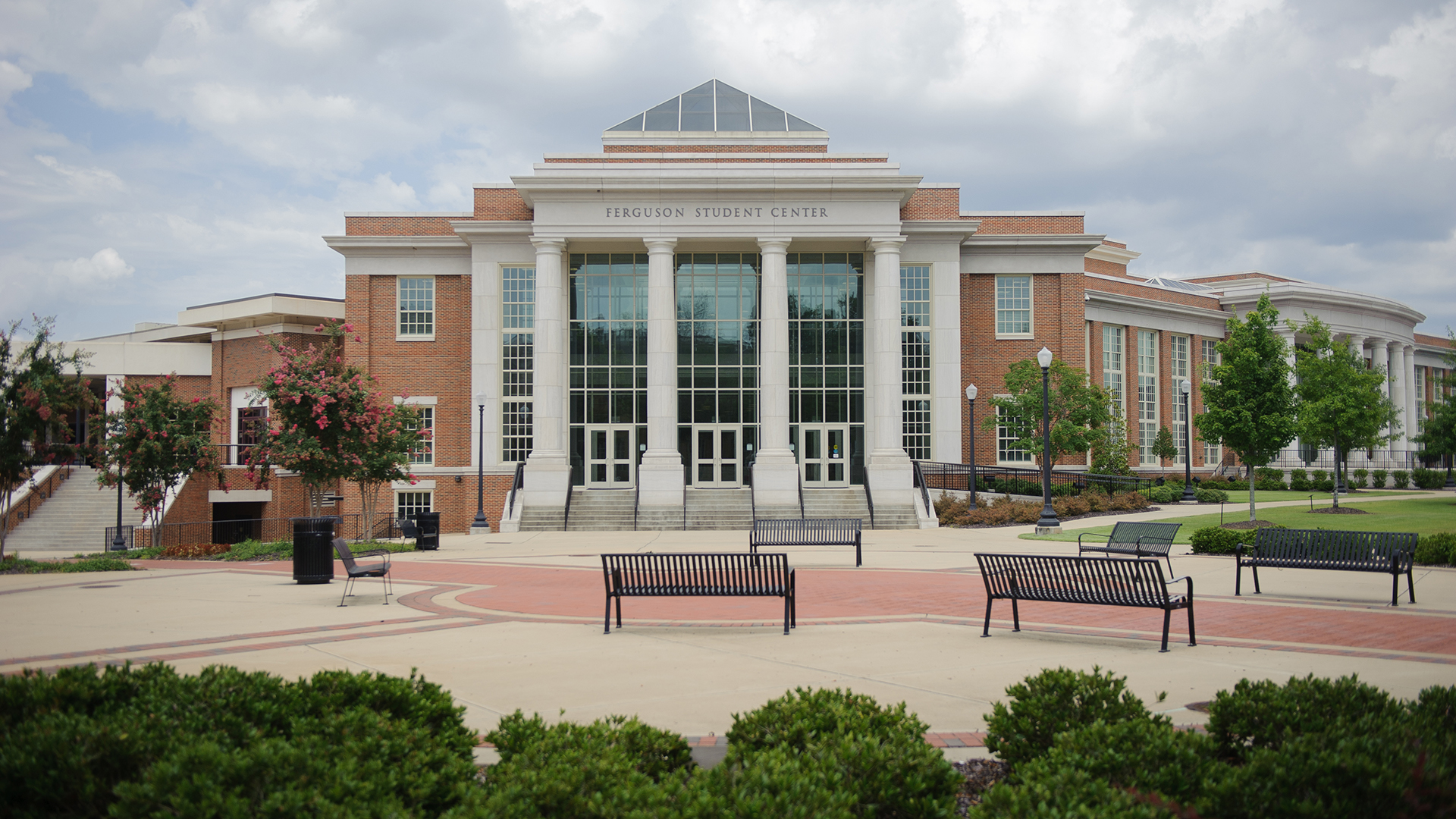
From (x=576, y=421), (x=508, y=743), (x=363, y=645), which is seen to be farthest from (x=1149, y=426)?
(x=508, y=743)

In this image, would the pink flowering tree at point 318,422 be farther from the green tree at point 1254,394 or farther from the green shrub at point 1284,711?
the green tree at point 1254,394

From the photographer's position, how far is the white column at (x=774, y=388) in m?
33.6

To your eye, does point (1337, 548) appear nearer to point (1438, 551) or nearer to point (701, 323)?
point (1438, 551)

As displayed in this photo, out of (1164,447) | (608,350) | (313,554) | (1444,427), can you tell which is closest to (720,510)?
(608,350)

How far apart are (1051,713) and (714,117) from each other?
37.8 meters

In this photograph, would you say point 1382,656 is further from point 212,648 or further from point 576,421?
point 576,421

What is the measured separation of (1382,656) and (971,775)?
6.14 metres

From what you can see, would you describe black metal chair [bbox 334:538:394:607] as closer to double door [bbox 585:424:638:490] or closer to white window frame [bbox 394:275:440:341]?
double door [bbox 585:424:638:490]

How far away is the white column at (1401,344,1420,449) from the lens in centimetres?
6384

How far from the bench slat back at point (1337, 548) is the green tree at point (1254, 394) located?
14.9 m

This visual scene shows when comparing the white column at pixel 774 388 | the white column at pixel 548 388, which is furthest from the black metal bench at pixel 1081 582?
the white column at pixel 548 388

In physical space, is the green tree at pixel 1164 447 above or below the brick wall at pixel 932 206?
below

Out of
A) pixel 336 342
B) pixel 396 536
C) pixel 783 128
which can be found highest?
pixel 783 128

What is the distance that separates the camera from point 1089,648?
31.9 ft
